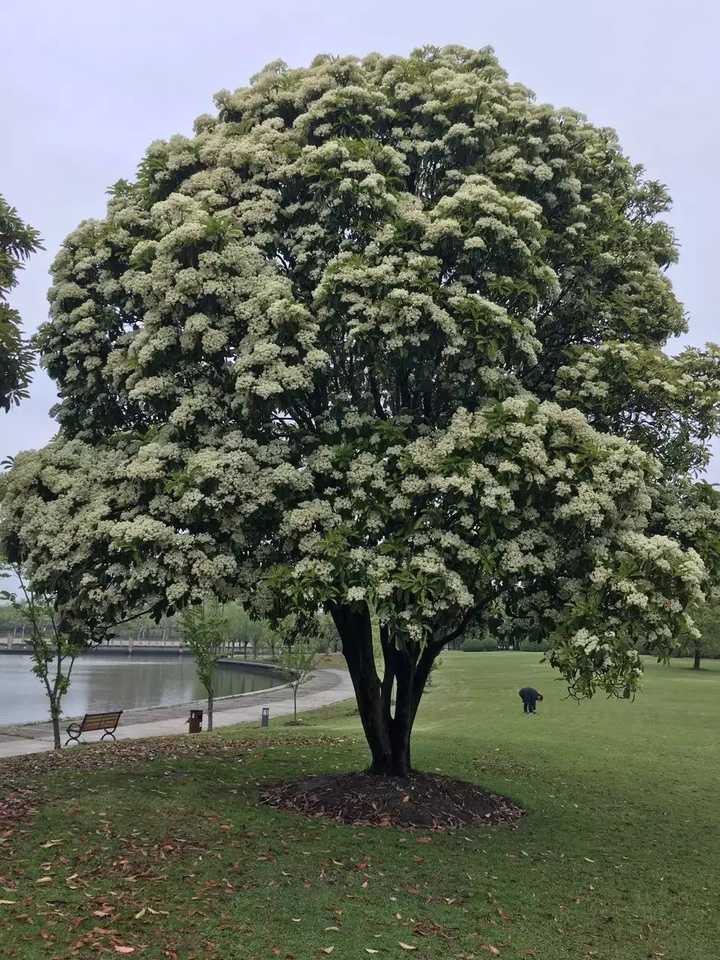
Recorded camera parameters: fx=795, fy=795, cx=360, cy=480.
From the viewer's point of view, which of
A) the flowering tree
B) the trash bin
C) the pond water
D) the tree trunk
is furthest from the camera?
the pond water

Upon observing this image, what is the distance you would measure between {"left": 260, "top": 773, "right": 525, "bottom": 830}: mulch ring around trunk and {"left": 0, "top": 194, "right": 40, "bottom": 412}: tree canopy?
29.8ft

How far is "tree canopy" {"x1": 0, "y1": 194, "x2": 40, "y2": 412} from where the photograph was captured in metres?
14.4

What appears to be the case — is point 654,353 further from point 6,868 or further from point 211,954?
point 6,868

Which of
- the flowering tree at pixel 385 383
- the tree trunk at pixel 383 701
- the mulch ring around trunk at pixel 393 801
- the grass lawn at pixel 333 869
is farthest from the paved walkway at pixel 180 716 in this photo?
the flowering tree at pixel 385 383

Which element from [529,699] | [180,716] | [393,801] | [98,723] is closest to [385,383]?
[393,801]

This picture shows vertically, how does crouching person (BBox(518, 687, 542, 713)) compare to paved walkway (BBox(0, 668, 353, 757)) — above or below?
above

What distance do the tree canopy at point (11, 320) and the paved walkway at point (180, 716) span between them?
11.1 m

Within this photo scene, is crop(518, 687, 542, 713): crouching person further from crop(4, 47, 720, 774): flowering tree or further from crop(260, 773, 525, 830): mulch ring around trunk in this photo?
crop(4, 47, 720, 774): flowering tree

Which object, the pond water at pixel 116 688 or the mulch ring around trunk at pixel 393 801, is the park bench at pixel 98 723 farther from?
the pond water at pixel 116 688

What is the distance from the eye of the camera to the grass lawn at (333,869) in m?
8.37

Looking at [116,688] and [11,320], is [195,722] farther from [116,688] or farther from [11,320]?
[116,688]

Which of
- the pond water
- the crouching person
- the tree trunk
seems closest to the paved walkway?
the pond water

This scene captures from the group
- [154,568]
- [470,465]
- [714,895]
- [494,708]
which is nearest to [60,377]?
[154,568]

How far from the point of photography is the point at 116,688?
5903 cm
